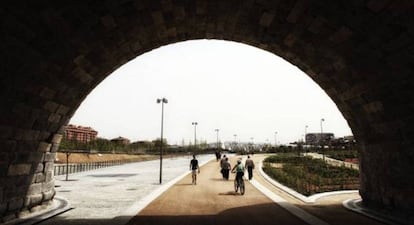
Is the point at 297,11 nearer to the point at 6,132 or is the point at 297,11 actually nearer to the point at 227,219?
the point at 227,219

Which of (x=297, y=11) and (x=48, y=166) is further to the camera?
(x=48, y=166)

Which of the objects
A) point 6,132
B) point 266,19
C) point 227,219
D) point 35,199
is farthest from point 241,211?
point 6,132

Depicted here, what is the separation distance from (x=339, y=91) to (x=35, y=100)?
32.1ft

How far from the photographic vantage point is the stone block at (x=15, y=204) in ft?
30.9

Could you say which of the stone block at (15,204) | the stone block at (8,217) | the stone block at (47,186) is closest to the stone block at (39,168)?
the stone block at (47,186)

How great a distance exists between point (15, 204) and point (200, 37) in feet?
26.2

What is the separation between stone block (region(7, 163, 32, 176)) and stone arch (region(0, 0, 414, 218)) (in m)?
0.03

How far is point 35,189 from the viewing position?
35.8 ft

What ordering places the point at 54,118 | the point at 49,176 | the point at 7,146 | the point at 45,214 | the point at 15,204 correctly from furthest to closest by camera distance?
the point at 49,176 → the point at 54,118 → the point at 45,214 → the point at 15,204 → the point at 7,146

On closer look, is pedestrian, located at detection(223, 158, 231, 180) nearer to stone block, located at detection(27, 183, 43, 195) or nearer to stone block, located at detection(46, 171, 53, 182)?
stone block, located at detection(46, 171, 53, 182)

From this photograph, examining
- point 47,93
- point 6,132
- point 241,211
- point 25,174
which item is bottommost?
point 241,211

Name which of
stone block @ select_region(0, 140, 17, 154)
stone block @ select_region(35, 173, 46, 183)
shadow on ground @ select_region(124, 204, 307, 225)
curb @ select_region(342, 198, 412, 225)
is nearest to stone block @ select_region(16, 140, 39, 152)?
stone block @ select_region(0, 140, 17, 154)

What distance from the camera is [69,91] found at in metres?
10.9

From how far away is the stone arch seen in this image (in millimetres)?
7598
